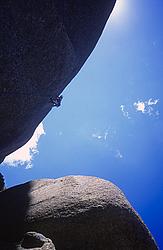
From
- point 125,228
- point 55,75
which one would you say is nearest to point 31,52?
point 55,75

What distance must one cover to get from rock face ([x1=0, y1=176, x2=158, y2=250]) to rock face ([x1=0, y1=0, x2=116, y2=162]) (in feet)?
13.4

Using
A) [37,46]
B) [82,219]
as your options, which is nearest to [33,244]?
[82,219]

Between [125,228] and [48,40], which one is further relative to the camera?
[48,40]

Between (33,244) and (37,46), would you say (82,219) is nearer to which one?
(33,244)

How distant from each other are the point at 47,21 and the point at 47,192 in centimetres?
658

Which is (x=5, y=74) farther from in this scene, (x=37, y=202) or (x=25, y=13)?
(x=37, y=202)

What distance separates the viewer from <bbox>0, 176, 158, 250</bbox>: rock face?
Result: 20.8ft

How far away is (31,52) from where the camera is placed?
26.7 feet

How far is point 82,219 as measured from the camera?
6605mm

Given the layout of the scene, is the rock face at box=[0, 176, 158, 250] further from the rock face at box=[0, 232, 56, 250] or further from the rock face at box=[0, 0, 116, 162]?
the rock face at box=[0, 0, 116, 162]

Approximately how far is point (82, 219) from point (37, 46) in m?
6.49

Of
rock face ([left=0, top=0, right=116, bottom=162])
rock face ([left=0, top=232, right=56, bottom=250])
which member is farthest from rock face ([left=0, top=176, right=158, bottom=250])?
rock face ([left=0, top=0, right=116, bottom=162])

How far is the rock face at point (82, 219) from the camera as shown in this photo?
250 inches

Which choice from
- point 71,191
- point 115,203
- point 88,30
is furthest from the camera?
point 88,30
